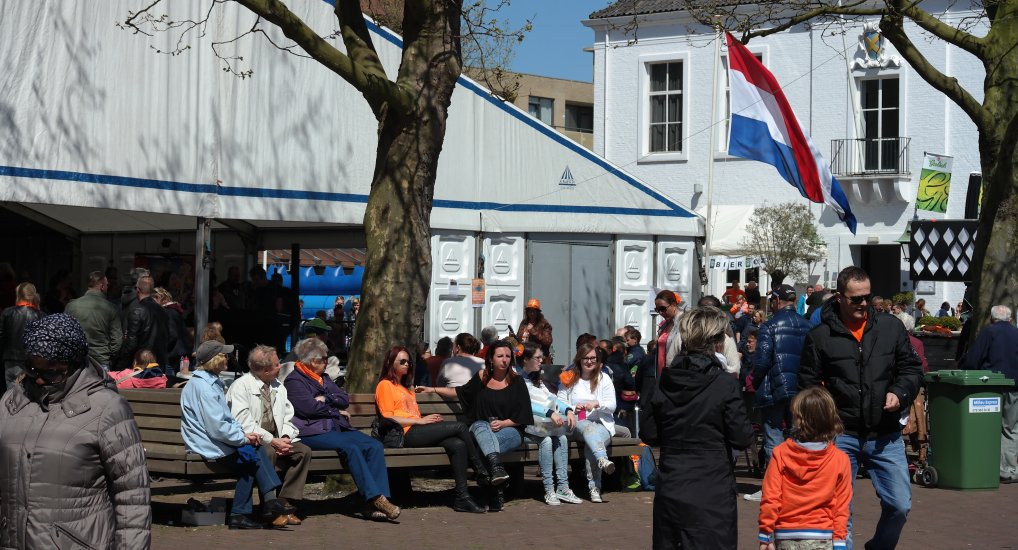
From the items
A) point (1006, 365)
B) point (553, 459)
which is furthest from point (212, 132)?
point (1006, 365)

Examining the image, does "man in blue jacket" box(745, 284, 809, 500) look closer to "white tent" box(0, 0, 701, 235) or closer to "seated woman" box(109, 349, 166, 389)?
"seated woman" box(109, 349, 166, 389)

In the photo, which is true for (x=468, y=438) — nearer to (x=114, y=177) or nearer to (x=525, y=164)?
(x=114, y=177)

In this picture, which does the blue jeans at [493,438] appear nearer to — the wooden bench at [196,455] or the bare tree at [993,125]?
the wooden bench at [196,455]

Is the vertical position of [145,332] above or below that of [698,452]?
above

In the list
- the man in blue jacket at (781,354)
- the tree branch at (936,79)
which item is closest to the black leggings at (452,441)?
the man in blue jacket at (781,354)

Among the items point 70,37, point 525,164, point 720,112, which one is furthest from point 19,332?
point 720,112

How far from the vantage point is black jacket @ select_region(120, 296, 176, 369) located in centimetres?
1410

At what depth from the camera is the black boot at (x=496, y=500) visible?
36.8ft

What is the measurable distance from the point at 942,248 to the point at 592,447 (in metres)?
12.5

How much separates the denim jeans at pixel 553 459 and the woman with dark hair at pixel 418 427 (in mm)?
602

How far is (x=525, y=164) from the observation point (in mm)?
18859

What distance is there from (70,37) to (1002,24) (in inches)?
389

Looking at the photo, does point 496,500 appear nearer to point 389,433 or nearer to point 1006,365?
point 389,433

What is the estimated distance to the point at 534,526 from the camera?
Answer: 1049 cm
